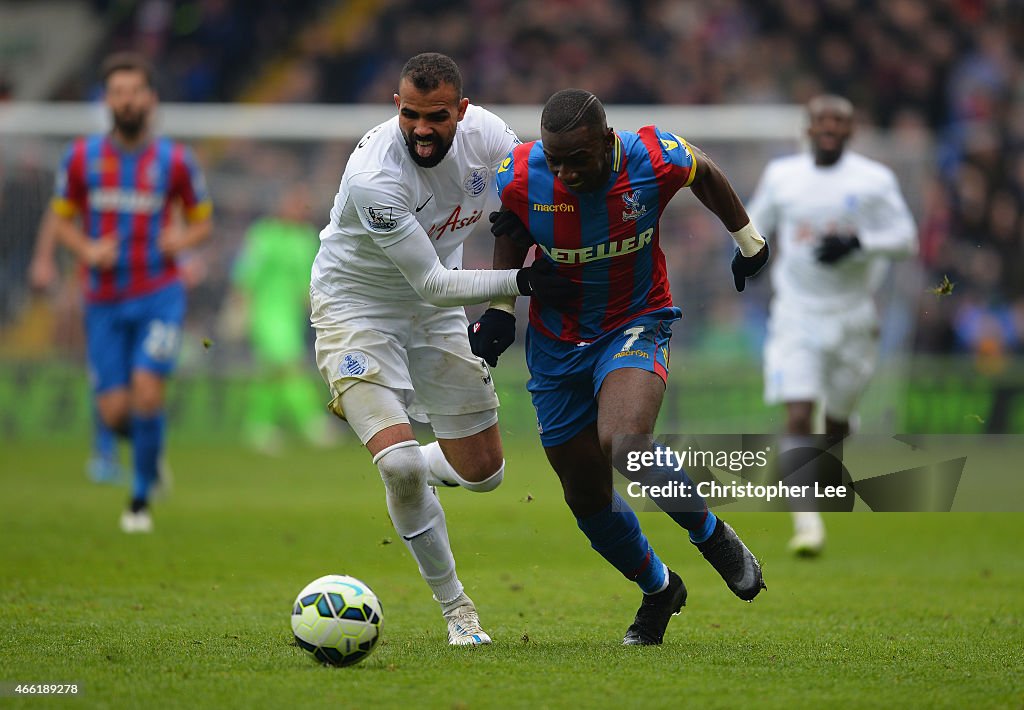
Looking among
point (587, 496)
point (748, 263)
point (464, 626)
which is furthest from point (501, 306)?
point (464, 626)

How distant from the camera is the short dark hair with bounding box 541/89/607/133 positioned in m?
5.71

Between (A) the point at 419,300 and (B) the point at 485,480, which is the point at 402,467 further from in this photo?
(A) the point at 419,300

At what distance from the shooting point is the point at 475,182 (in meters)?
6.52

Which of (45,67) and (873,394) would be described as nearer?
(873,394)

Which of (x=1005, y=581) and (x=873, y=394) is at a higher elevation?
(x=873, y=394)

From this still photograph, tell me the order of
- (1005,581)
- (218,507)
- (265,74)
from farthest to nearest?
(265,74) < (218,507) < (1005,581)

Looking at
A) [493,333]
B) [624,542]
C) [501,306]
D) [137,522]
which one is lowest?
[624,542]

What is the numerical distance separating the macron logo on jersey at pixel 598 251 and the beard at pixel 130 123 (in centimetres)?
556

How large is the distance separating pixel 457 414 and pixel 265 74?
17.5m

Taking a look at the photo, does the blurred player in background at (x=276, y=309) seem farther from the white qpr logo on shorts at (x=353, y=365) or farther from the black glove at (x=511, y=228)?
the black glove at (x=511, y=228)

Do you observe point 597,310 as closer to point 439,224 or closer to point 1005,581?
point 439,224

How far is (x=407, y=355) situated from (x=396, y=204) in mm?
923

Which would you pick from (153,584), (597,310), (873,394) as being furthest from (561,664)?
(873,394)

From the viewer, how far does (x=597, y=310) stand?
6.23 m
